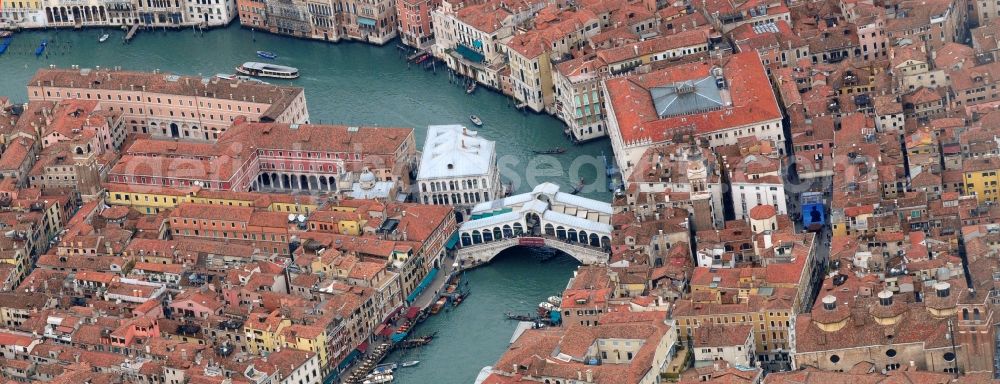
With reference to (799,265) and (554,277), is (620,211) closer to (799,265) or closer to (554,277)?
(554,277)

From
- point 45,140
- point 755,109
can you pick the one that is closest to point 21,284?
point 45,140

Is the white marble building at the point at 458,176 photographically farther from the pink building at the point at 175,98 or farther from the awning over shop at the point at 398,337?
the awning over shop at the point at 398,337

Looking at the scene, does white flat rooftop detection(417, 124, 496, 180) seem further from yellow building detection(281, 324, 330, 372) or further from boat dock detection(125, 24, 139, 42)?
boat dock detection(125, 24, 139, 42)

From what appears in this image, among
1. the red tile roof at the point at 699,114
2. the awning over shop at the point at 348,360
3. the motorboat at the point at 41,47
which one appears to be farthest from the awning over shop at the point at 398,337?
the motorboat at the point at 41,47

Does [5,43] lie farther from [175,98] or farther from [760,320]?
[760,320]

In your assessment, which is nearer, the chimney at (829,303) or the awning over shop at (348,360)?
the chimney at (829,303)

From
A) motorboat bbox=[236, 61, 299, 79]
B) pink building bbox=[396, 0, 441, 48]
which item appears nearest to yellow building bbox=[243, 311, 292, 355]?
motorboat bbox=[236, 61, 299, 79]
